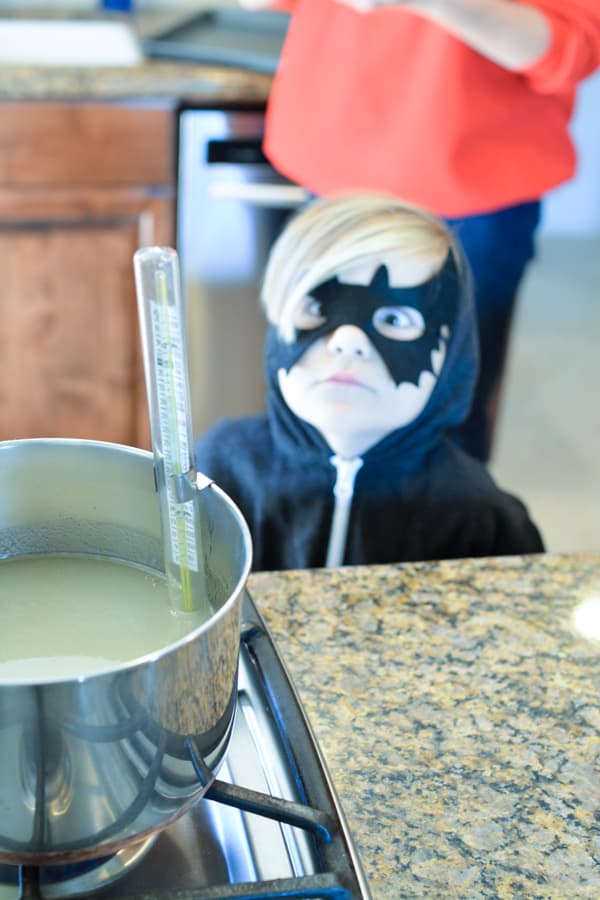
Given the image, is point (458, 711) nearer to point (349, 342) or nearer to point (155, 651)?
point (155, 651)

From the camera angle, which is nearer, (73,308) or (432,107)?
(432,107)

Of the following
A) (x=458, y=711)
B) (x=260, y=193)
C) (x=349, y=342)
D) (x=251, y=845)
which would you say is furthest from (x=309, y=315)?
(x=260, y=193)

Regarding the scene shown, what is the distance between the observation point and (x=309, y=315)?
943 millimetres

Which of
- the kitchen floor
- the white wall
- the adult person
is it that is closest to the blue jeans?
the adult person

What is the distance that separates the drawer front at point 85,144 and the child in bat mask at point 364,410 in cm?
84

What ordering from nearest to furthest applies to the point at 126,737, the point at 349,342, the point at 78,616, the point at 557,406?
the point at 126,737, the point at 78,616, the point at 349,342, the point at 557,406

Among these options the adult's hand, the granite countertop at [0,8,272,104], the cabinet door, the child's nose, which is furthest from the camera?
the cabinet door

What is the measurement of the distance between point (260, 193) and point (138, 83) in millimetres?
269

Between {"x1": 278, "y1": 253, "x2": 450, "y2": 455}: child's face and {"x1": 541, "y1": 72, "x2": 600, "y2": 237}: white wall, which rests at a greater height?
{"x1": 278, "y1": 253, "x2": 450, "y2": 455}: child's face

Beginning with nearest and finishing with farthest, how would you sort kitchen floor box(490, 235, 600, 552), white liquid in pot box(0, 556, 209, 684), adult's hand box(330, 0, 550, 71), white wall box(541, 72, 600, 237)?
white liquid in pot box(0, 556, 209, 684) → adult's hand box(330, 0, 550, 71) → kitchen floor box(490, 235, 600, 552) → white wall box(541, 72, 600, 237)

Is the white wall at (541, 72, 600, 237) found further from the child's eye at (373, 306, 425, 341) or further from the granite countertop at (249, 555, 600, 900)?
the granite countertop at (249, 555, 600, 900)

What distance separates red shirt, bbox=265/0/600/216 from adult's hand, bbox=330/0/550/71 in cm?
2

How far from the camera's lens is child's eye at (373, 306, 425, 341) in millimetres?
936

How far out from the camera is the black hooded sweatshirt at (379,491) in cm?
98
